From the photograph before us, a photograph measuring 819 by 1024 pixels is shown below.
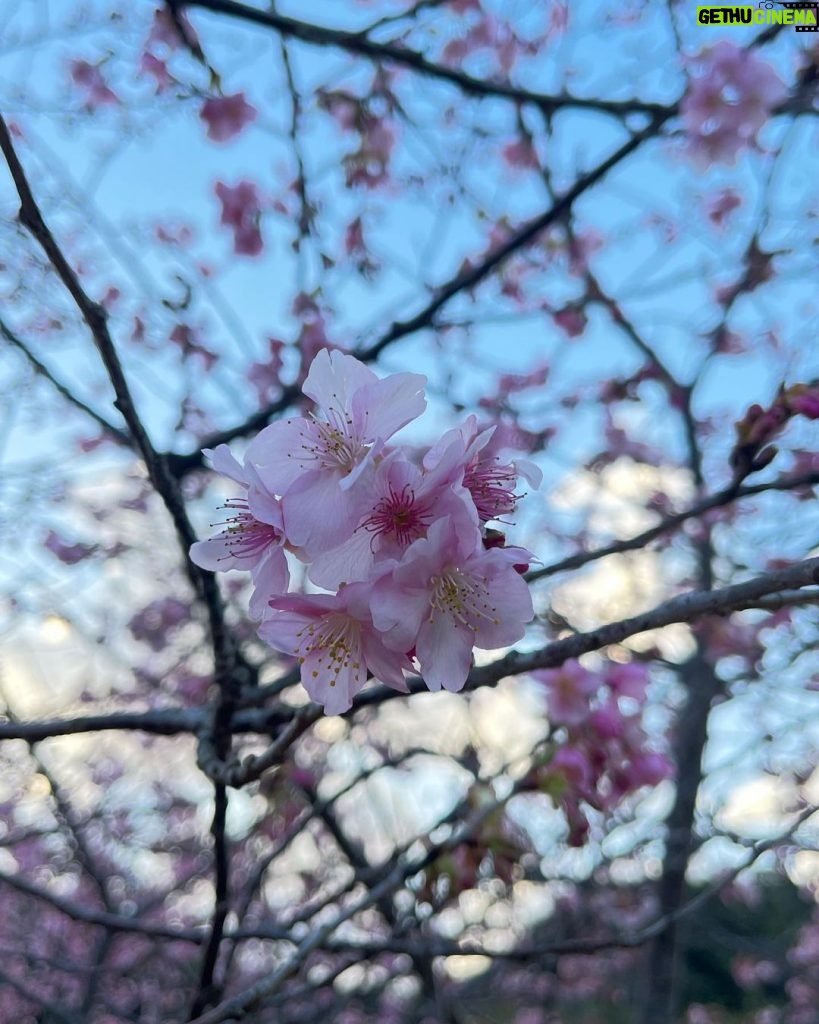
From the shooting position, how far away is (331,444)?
1.10 meters

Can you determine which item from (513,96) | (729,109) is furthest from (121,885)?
(729,109)

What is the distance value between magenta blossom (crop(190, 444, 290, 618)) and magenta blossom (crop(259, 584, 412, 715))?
0.13 ft

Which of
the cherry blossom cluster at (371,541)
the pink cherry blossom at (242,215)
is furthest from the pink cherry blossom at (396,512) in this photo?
the pink cherry blossom at (242,215)

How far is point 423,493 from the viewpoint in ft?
3.13

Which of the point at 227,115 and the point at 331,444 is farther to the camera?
the point at 227,115

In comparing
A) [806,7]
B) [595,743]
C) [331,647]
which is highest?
[806,7]

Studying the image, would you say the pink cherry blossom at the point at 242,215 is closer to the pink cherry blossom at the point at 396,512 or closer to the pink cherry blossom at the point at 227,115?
the pink cherry blossom at the point at 227,115

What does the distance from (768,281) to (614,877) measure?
3.71 m

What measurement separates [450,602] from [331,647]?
194mm

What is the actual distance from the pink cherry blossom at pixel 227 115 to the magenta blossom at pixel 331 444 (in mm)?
2990

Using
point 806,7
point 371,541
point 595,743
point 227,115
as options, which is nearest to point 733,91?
point 806,7

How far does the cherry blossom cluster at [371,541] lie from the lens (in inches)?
37.4

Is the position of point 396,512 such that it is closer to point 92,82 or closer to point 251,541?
point 251,541

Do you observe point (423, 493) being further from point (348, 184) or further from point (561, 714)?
point (348, 184)
